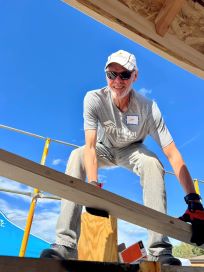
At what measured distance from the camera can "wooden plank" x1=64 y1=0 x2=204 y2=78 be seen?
68.2 inches

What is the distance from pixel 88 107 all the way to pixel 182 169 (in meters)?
0.77

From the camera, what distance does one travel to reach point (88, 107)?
2275 millimetres

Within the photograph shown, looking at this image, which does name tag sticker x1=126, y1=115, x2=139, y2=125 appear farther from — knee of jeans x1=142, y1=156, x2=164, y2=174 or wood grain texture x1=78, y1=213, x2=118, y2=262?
wood grain texture x1=78, y1=213, x2=118, y2=262

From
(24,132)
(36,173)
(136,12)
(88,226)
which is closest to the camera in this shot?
(36,173)

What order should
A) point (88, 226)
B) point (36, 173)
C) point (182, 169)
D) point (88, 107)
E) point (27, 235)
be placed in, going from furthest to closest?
1. point (27, 235)
2. point (88, 107)
3. point (182, 169)
4. point (88, 226)
5. point (36, 173)

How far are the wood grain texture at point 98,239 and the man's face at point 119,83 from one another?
3.00ft

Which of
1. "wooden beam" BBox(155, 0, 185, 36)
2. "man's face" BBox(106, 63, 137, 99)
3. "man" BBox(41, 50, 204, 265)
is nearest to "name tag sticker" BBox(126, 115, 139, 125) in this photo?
"man" BBox(41, 50, 204, 265)

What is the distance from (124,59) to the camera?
2.20 meters

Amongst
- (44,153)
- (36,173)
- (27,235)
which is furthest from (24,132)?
(36,173)

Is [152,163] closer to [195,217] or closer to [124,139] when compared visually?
[124,139]

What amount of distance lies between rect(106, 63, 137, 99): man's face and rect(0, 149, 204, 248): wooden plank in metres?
1.07

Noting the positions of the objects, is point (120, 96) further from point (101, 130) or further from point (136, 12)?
point (136, 12)

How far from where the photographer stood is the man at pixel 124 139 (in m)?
1.93

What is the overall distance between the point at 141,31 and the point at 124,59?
0.33 meters
